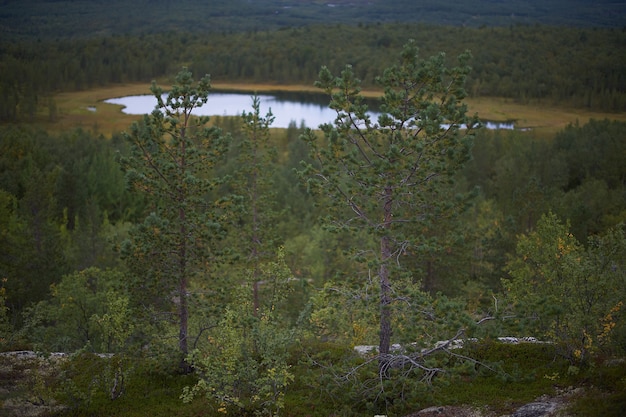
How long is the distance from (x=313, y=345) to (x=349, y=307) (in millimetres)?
5635

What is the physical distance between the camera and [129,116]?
11450cm

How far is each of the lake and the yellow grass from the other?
3.35 metres

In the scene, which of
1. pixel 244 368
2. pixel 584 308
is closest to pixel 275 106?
pixel 244 368

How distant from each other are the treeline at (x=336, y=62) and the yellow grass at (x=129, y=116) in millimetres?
3012

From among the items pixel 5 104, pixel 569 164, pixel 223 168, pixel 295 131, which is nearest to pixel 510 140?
pixel 569 164

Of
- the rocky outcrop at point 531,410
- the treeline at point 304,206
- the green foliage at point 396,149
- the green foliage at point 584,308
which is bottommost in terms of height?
the treeline at point 304,206

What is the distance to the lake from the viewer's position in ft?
386

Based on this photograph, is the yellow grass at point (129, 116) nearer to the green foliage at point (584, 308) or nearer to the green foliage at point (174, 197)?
the green foliage at point (174, 197)

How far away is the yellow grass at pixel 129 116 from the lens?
103m

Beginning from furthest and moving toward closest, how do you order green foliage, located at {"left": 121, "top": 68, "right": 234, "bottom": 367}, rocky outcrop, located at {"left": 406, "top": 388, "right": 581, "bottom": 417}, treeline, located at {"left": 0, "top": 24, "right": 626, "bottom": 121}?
treeline, located at {"left": 0, "top": 24, "right": 626, "bottom": 121} → green foliage, located at {"left": 121, "top": 68, "right": 234, "bottom": 367} → rocky outcrop, located at {"left": 406, "top": 388, "right": 581, "bottom": 417}

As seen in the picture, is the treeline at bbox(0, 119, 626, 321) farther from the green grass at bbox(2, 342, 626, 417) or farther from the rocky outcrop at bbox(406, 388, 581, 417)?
the rocky outcrop at bbox(406, 388, 581, 417)

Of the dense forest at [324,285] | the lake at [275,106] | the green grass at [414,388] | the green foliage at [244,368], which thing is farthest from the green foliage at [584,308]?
the lake at [275,106]

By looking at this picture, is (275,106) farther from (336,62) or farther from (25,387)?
(25,387)

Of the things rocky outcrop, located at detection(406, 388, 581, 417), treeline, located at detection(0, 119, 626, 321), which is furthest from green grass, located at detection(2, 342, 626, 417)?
treeline, located at detection(0, 119, 626, 321)
